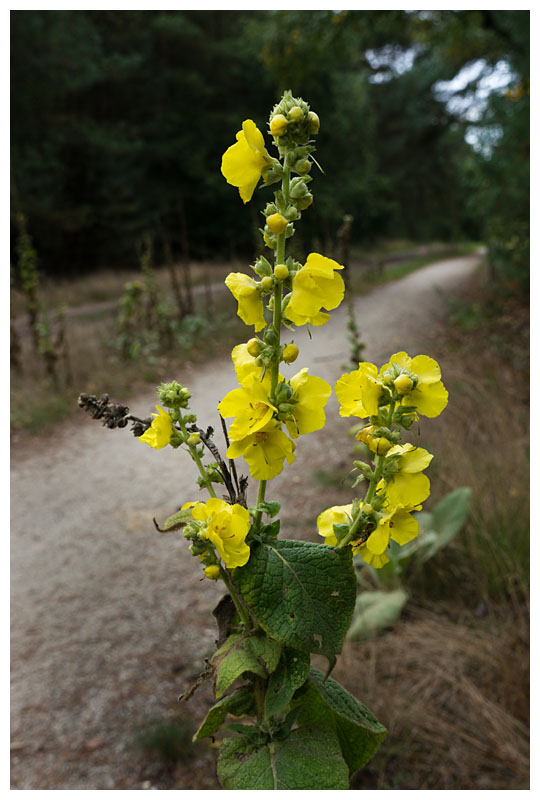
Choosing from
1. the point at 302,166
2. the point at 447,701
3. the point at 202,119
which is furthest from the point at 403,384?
the point at 202,119

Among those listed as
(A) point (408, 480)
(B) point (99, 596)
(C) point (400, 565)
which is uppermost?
(A) point (408, 480)

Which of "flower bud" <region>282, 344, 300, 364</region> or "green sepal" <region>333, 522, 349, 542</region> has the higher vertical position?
"flower bud" <region>282, 344, 300, 364</region>

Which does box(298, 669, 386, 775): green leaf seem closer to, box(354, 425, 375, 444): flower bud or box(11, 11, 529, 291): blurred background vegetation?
box(354, 425, 375, 444): flower bud

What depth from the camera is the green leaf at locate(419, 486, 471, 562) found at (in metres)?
2.59

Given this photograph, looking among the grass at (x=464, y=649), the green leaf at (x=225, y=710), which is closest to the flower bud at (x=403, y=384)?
the green leaf at (x=225, y=710)

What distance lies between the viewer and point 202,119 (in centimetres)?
1319

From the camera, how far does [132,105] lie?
1308cm

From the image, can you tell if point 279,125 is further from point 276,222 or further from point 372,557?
point 372,557

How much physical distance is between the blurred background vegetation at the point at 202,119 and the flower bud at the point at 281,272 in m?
6.27

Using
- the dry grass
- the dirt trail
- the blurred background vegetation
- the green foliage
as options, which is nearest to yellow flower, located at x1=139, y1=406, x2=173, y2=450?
the dry grass

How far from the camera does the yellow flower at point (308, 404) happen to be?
0.66m

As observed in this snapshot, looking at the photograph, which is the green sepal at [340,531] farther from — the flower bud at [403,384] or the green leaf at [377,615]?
the green leaf at [377,615]

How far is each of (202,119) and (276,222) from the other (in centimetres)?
1408

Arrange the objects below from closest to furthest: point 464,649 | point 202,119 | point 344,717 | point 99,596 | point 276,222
→ point 276,222
point 344,717
point 464,649
point 99,596
point 202,119
